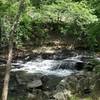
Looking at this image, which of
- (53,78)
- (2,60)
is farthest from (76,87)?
(2,60)

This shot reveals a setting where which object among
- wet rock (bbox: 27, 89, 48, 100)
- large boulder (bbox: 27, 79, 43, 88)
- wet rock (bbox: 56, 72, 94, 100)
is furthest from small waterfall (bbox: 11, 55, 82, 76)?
wet rock (bbox: 56, 72, 94, 100)

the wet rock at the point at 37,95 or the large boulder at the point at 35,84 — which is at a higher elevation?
the large boulder at the point at 35,84

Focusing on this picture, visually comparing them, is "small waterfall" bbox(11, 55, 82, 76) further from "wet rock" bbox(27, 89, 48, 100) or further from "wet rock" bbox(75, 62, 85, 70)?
"wet rock" bbox(27, 89, 48, 100)

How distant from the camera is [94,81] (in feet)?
48.3

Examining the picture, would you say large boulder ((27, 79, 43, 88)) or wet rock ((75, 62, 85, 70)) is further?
wet rock ((75, 62, 85, 70))

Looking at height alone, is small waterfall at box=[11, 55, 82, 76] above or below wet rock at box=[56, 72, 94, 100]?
below

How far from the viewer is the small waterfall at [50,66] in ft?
71.9

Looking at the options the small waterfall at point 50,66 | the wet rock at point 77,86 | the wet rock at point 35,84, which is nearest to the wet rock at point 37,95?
the wet rock at point 77,86

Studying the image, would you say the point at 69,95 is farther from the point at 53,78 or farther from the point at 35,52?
the point at 35,52

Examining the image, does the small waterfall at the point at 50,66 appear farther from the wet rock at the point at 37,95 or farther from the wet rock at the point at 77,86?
the wet rock at the point at 77,86

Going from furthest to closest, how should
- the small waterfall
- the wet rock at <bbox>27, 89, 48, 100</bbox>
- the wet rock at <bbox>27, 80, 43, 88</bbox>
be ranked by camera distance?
the small waterfall < the wet rock at <bbox>27, 80, 43, 88</bbox> < the wet rock at <bbox>27, 89, 48, 100</bbox>

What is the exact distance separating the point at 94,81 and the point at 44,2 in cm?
451

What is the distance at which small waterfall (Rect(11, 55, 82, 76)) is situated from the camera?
2192cm

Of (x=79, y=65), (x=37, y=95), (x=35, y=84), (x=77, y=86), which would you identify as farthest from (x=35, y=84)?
(x=79, y=65)
